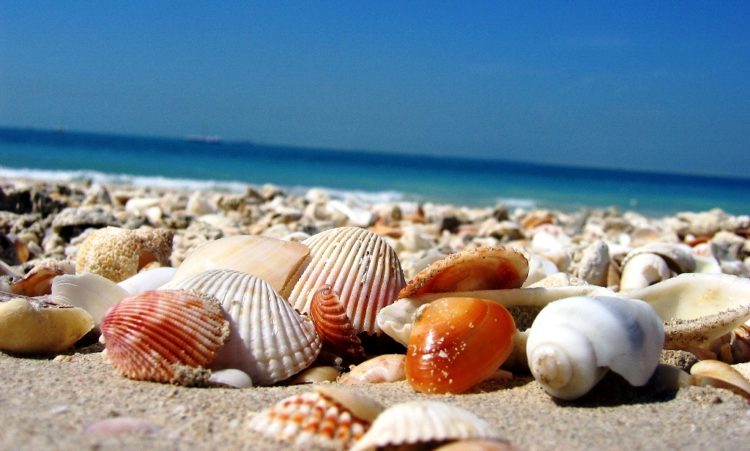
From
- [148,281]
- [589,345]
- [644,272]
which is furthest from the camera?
[644,272]

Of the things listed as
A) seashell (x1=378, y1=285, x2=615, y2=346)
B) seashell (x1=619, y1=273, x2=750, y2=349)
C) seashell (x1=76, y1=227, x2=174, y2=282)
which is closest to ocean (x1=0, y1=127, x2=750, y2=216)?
seashell (x1=76, y1=227, x2=174, y2=282)

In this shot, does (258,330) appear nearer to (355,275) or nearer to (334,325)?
(334,325)

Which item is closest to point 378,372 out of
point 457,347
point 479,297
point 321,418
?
point 457,347

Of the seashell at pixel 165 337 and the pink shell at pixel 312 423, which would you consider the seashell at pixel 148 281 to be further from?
the pink shell at pixel 312 423

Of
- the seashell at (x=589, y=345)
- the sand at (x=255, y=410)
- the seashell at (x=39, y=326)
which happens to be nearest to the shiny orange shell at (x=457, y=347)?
the sand at (x=255, y=410)

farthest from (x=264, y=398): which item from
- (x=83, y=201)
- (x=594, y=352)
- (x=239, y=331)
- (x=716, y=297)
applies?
(x=83, y=201)

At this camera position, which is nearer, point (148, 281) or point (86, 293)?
point (86, 293)

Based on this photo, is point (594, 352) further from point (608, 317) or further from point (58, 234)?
point (58, 234)

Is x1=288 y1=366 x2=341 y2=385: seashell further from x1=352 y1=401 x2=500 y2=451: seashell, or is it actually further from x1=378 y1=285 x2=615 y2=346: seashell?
x1=352 y1=401 x2=500 y2=451: seashell
